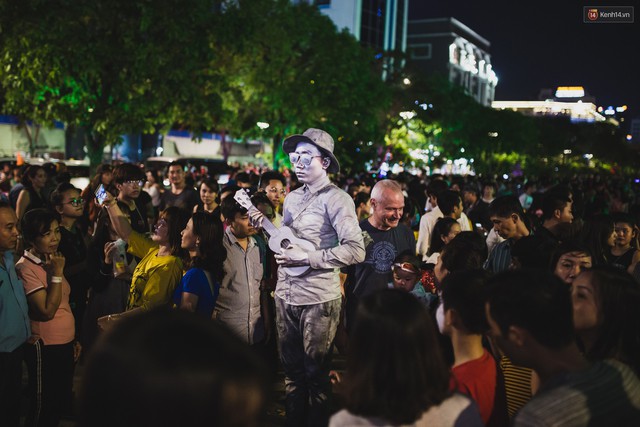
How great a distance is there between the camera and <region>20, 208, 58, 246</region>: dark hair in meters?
4.80

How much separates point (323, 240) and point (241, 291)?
0.90m

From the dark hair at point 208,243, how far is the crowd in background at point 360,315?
0.04 feet

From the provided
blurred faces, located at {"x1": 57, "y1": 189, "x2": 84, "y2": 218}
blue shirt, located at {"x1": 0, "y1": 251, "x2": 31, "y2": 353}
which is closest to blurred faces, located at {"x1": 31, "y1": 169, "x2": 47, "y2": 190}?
blurred faces, located at {"x1": 57, "y1": 189, "x2": 84, "y2": 218}

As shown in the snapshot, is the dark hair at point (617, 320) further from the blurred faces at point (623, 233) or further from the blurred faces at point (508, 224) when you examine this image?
the blurred faces at point (623, 233)

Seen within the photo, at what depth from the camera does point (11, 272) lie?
4262 millimetres

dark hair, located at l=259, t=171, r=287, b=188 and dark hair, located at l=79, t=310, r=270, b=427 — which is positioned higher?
dark hair, located at l=259, t=171, r=287, b=188

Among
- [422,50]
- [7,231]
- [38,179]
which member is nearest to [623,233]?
[7,231]

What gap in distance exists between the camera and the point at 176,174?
410 inches

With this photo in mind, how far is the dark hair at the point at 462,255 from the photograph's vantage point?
434cm

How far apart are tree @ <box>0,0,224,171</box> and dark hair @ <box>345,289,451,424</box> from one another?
13415 mm

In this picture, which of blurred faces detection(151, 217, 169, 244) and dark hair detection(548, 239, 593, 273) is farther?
blurred faces detection(151, 217, 169, 244)

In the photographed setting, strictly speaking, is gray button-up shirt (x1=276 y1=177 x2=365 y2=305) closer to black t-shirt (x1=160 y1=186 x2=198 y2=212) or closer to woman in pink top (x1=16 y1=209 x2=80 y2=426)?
woman in pink top (x1=16 y1=209 x2=80 y2=426)

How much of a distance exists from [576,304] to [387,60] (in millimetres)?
47214

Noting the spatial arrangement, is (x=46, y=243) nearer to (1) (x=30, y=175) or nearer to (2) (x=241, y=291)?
(2) (x=241, y=291)
